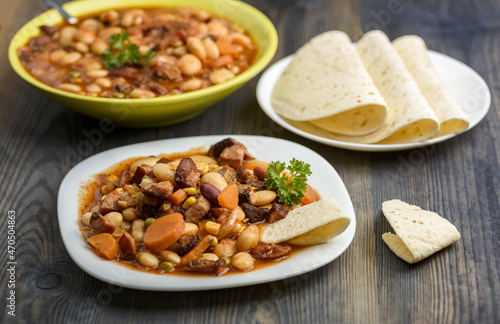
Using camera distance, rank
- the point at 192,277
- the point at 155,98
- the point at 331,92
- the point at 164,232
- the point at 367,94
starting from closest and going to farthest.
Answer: the point at 192,277, the point at 164,232, the point at 155,98, the point at 367,94, the point at 331,92

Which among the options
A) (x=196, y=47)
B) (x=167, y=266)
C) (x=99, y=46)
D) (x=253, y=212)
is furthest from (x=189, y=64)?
(x=167, y=266)

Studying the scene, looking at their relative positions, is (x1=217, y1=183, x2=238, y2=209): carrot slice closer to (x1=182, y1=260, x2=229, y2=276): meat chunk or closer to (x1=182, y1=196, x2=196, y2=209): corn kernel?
(x1=182, y1=196, x2=196, y2=209): corn kernel

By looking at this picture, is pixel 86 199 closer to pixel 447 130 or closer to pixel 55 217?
pixel 55 217

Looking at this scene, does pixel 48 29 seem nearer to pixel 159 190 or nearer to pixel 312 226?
pixel 159 190

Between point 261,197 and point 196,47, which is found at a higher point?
point 196,47

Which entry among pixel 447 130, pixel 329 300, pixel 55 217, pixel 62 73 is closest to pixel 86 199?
pixel 55 217

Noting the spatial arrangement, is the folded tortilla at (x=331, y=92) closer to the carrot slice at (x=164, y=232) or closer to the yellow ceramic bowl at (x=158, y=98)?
the yellow ceramic bowl at (x=158, y=98)
